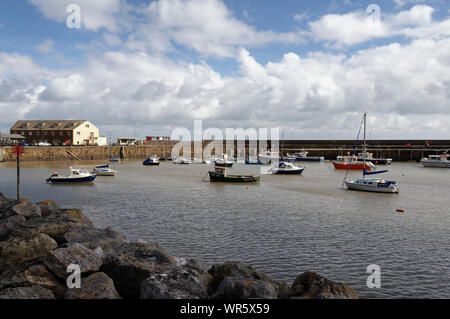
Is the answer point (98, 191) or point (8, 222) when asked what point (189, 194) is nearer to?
point (98, 191)

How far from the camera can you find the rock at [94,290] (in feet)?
31.7

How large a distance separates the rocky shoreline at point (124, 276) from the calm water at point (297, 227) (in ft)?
12.6

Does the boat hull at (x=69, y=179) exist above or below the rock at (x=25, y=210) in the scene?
below

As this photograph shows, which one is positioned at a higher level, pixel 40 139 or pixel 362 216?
pixel 40 139

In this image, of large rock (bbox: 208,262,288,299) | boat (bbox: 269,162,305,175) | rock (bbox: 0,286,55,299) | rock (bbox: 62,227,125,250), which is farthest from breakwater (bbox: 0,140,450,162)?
large rock (bbox: 208,262,288,299)

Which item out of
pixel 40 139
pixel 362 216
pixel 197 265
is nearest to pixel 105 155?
pixel 40 139

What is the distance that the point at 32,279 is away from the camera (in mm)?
10688

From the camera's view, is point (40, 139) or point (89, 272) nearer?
point (89, 272)

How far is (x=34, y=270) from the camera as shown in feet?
35.8

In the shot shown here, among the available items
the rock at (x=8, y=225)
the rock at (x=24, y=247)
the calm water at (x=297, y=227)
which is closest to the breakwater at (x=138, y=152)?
the calm water at (x=297, y=227)

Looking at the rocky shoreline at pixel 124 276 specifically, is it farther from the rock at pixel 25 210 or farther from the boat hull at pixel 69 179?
the boat hull at pixel 69 179

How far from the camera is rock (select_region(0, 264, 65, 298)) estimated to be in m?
10.4
